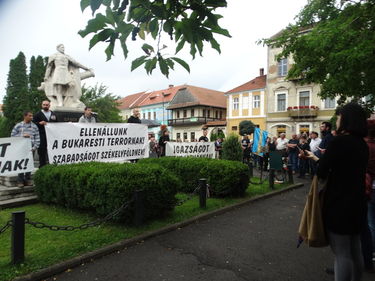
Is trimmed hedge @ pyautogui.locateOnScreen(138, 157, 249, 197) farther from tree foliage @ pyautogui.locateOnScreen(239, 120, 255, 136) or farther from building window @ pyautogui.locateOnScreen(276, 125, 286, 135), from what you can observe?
building window @ pyautogui.locateOnScreen(276, 125, 286, 135)

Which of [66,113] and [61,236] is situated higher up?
[66,113]

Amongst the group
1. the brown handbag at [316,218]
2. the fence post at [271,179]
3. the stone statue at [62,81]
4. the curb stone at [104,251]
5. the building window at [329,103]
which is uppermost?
the building window at [329,103]

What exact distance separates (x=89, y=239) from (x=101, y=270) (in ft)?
2.88

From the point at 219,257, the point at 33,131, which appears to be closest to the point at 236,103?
the point at 33,131

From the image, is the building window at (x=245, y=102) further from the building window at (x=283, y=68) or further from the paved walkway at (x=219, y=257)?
the paved walkway at (x=219, y=257)

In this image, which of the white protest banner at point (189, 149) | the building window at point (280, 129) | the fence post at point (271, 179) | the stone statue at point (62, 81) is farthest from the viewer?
the building window at point (280, 129)

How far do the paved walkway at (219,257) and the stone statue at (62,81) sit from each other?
8.10 m

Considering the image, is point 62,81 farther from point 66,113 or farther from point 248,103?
point 248,103

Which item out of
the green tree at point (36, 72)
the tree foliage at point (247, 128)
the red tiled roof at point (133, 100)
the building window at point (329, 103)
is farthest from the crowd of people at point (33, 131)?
the red tiled roof at point (133, 100)

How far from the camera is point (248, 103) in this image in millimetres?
38969

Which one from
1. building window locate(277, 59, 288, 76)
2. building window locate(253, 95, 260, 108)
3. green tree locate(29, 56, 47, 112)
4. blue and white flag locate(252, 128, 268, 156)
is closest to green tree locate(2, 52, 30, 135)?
green tree locate(29, 56, 47, 112)

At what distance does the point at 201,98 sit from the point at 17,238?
50.5 meters

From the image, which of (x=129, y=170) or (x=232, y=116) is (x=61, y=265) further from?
(x=232, y=116)

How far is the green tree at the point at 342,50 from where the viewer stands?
9508 mm
